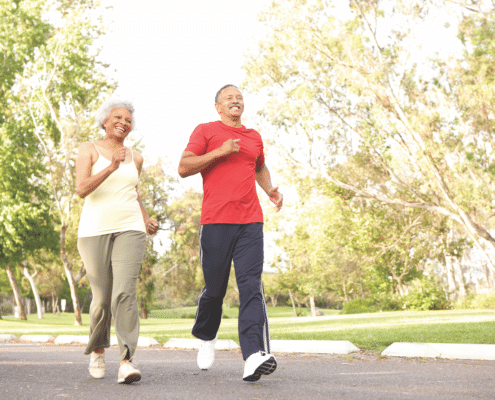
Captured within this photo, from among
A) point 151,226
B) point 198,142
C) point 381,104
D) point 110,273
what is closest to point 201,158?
point 198,142

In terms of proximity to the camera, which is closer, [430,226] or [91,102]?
[91,102]

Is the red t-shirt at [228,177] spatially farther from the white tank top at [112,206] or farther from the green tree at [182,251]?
the green tree at [182,251]

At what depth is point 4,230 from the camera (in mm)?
24219

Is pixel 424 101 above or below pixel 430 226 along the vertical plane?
above

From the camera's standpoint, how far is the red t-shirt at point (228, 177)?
15.6 feet

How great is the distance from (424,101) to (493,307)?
8824mm

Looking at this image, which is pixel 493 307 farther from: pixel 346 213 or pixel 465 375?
pixel 465 375

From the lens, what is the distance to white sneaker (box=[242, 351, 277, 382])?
433cm

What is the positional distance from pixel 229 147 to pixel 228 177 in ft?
0.98

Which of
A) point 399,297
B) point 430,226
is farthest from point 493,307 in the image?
point 430,226

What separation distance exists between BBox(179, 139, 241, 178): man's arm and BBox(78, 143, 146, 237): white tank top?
48 centimetres

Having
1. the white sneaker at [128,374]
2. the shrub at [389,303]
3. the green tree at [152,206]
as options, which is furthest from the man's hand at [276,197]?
the green tree at [152,206]

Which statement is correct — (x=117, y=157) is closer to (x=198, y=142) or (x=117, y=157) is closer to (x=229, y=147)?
(x=198, y=142)

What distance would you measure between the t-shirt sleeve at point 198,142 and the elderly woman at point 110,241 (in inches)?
21.3
